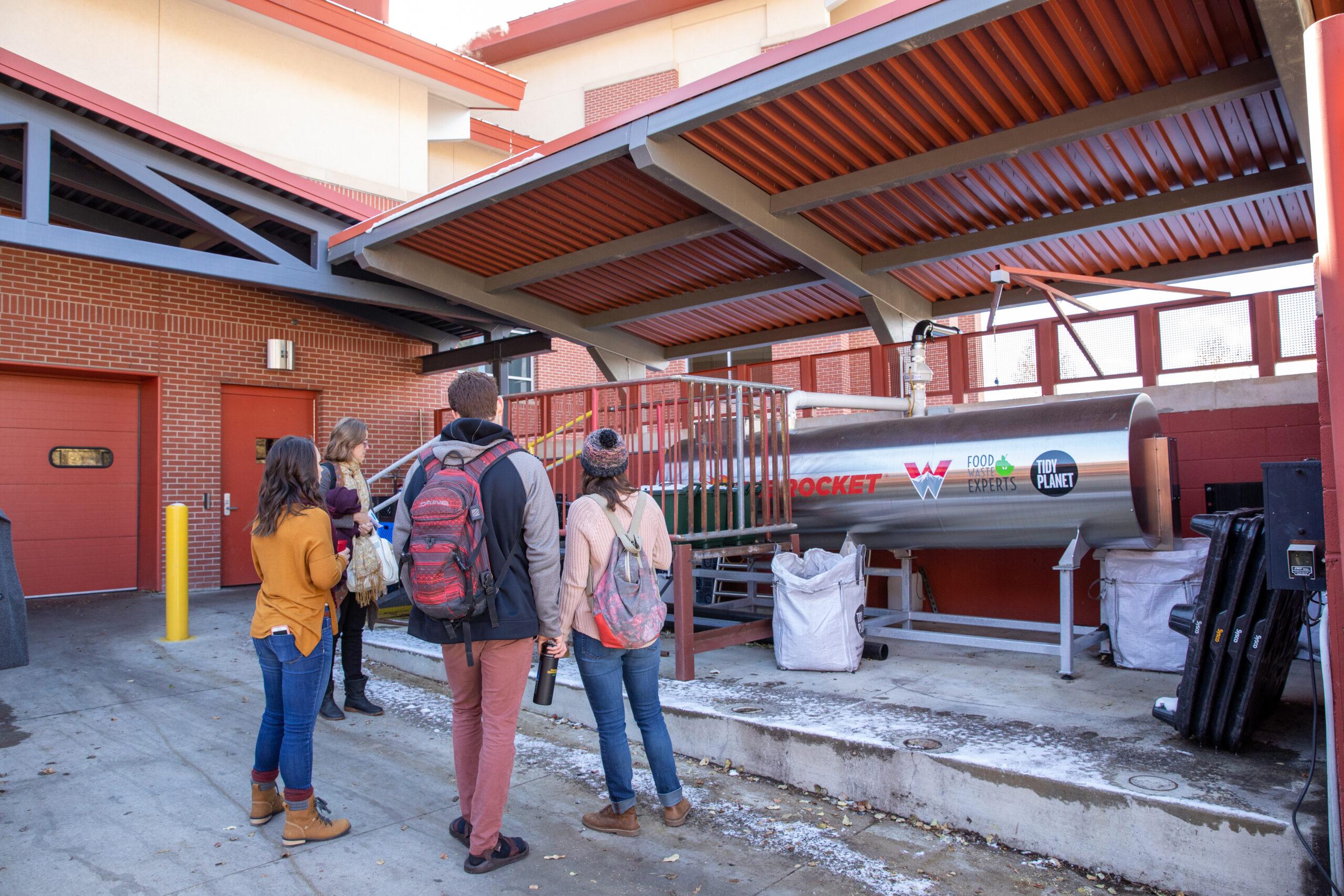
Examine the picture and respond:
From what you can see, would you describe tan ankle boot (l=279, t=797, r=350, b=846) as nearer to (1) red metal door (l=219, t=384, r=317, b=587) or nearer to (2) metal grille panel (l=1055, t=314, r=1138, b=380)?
(2) metal grille panel (l=1055, t=314, r=1138, b=380)

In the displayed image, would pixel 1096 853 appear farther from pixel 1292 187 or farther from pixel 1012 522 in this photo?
pixel 1292 187

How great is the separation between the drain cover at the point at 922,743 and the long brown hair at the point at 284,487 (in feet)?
9.69

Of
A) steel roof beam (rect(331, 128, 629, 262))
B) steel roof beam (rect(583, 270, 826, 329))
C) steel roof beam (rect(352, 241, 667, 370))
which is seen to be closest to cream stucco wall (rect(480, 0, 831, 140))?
steel roof beam (rect(352, 241, 667, 370))

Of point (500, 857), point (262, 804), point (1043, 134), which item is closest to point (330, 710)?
point (262, 804)

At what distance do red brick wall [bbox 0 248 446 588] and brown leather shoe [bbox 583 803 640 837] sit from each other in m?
9.11

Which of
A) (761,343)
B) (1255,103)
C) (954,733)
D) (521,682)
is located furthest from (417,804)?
(761,343)

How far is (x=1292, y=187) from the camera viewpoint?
24.2ft

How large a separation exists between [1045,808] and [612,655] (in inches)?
74.5

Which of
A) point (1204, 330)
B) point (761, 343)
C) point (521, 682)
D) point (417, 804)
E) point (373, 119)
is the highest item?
point (373, 119)

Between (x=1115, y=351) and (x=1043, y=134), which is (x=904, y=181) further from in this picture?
(x=1115, y=351)

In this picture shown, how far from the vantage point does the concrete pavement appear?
3301 millimetres

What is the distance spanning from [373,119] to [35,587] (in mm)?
9598

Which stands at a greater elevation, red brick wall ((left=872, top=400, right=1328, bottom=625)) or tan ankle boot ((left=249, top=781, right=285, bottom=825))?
red brick wall ((left=872, top=400, right=1328, bottom=625))

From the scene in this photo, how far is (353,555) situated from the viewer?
5180mm
